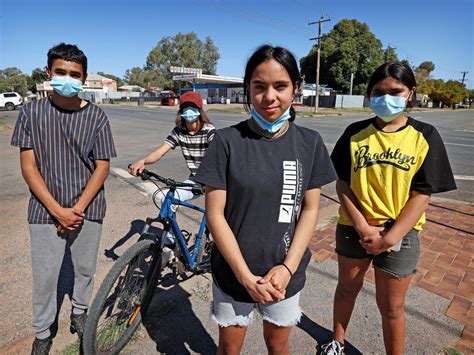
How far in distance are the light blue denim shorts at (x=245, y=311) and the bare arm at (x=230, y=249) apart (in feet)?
0.52

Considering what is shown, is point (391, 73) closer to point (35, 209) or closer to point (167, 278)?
point (35, 209)

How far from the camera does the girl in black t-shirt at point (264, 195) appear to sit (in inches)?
57.9

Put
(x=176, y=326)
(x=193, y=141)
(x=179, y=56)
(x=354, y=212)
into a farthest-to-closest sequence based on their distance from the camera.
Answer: (x=179, y=56) < (x=193, y=141) < (x=176, y=326) < (x=354, y=212)

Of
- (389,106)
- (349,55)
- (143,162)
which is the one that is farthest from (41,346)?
(349,55)

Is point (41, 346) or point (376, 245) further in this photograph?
point (41, 346)

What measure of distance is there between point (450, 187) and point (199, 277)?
2343mm

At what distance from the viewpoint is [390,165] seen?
73.0 inches

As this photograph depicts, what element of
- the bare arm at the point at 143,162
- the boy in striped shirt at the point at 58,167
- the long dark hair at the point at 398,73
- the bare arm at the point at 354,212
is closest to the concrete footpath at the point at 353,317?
the boy in striped shirt at the point at 58,167

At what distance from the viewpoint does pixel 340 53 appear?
49.3m

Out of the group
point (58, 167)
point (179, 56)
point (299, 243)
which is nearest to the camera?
point (299, 243)

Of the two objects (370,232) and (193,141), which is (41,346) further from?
(370,232)

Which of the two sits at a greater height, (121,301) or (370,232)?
(370,232)

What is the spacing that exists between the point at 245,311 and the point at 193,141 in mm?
2083

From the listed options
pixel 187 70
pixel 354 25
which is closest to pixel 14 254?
pixel 354 25
